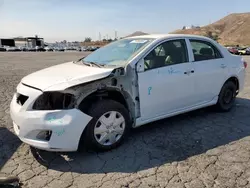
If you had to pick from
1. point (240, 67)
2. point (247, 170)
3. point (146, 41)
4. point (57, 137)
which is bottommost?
point (247, 170)

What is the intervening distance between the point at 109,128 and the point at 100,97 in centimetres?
45

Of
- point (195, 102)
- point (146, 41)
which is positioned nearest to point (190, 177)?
point (195, 102)

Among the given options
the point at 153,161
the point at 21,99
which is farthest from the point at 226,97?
the point at 21,99

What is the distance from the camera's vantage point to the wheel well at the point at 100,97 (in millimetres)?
3307

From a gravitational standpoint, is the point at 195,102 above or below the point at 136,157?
above

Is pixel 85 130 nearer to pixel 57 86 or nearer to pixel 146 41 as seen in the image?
→ pixel 57 86

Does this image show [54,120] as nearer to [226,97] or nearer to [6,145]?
[6,145]

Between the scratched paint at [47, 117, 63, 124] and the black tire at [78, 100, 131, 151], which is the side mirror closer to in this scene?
the black tire at [78, 100, 131, 151]

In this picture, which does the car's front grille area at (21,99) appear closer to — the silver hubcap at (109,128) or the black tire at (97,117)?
the black tire at (97,117)

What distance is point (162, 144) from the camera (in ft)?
12.3

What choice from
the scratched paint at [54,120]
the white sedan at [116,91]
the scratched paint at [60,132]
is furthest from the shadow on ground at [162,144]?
the scratched paint at [54,120]

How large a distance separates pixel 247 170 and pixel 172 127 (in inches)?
60.7

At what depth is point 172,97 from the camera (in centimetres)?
407

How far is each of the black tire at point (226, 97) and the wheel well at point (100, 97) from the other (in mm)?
2398
